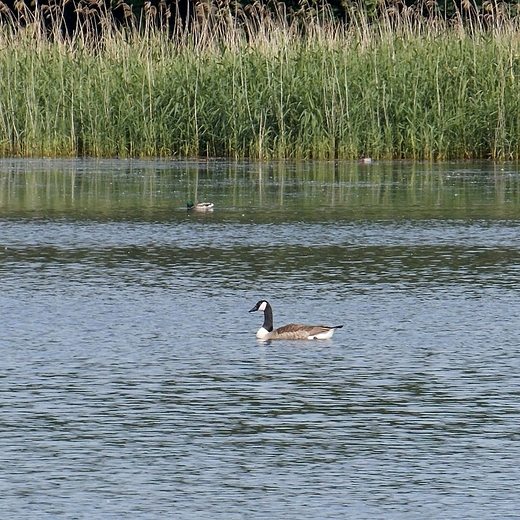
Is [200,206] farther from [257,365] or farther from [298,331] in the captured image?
[257,365]

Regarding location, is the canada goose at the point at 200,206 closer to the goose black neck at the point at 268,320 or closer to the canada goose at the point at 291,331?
the canada goose at the point at 291,331

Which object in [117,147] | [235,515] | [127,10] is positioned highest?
[127,10]

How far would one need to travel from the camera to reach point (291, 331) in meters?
9.22

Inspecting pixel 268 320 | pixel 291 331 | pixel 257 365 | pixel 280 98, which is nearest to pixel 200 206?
pixel 280 98

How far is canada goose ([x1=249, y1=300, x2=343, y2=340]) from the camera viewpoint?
9078 millimetres

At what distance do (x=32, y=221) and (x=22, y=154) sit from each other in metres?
8.06

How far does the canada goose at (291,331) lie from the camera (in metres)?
9.08

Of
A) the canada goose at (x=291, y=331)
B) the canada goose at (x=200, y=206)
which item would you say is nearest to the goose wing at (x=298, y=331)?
the canada goose at (x=291, y=331)

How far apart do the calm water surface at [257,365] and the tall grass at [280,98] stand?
557 cm

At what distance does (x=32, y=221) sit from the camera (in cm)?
1578

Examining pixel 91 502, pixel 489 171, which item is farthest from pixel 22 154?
pixel 91 502

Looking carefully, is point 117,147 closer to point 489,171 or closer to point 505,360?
point 489,171

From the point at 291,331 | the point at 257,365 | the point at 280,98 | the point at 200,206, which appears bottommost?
the point at 257,365

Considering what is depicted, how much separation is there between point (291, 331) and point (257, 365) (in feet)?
2.61
